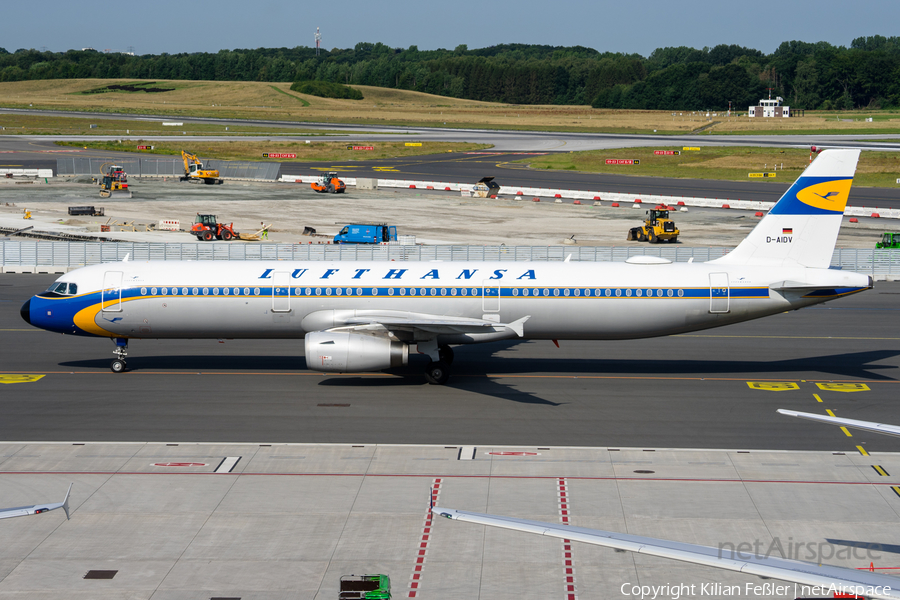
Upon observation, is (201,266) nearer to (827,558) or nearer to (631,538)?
(827,558)

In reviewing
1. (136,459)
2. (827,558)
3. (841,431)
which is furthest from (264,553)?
(841,431)

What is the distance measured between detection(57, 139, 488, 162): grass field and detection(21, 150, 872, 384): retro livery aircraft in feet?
355

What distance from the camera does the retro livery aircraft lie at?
1362 inches

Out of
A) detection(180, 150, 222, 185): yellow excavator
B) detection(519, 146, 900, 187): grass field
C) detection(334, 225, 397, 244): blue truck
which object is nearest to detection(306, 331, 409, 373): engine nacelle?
detection(334, 225, 397, 244): blue truck

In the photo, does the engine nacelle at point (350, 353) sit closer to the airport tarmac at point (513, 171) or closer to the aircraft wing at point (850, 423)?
the aircraft wing at point (850, 423)

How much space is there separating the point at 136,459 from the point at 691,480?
16.4 meters

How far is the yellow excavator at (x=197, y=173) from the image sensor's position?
373 feet

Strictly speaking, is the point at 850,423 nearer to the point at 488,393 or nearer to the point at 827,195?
the point at 488,393

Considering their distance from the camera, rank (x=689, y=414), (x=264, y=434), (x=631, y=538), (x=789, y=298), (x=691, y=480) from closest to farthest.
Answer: (x=631, y=538) → (x=691, y=480) → (x=264, y=434) → (x=689, y=414) → (x=789, y=298)

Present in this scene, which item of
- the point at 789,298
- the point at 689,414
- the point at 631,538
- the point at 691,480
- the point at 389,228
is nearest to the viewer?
the point at 631,538

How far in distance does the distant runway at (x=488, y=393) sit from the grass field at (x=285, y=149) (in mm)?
102860

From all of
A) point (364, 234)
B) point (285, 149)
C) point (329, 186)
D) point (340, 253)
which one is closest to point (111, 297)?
point (340, 253)

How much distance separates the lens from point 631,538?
10836mm

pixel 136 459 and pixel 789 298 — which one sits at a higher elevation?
pixel 789 298
